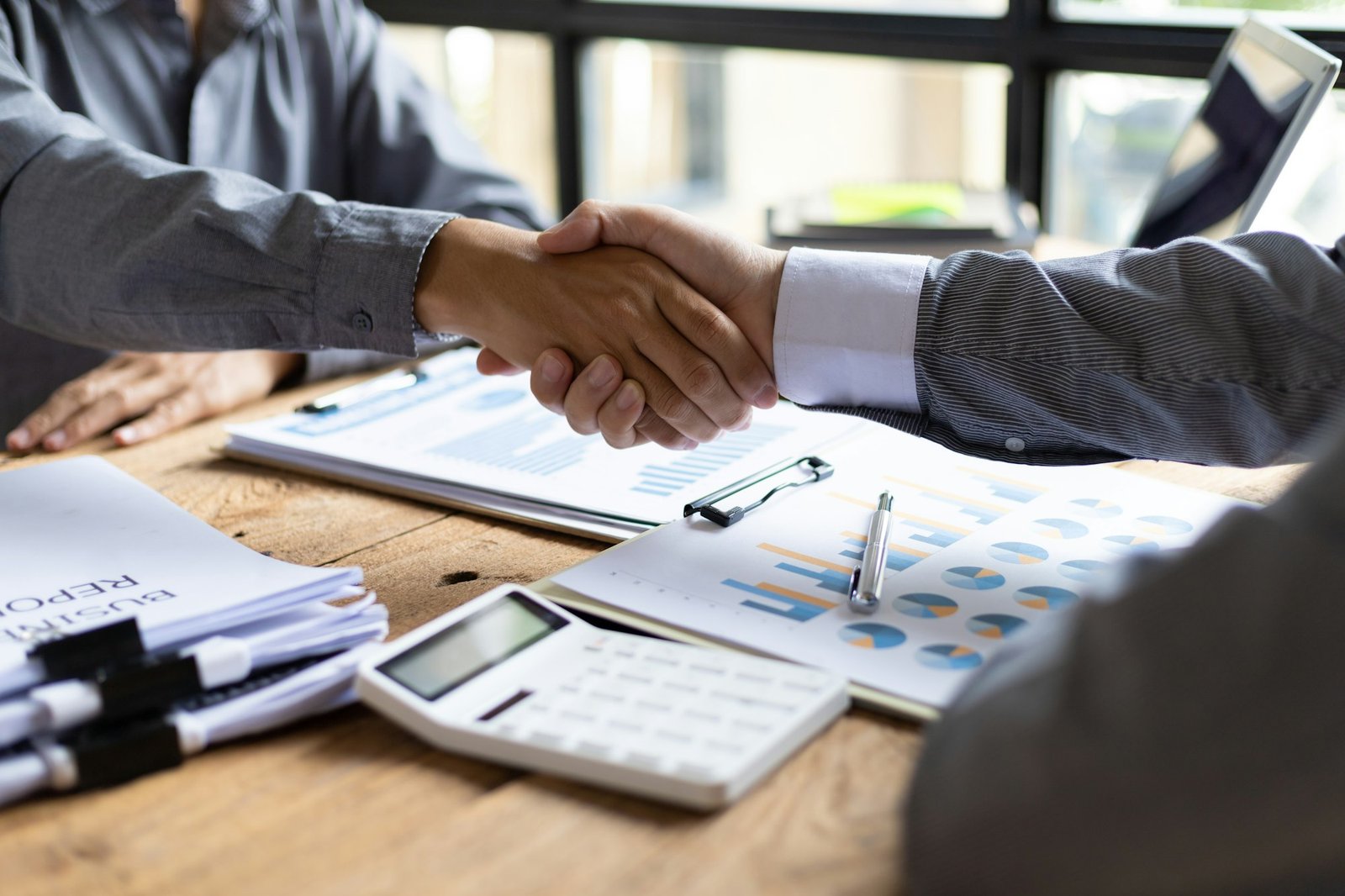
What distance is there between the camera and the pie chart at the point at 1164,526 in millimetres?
860

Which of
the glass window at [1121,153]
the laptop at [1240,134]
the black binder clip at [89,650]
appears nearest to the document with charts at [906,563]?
the black binder clip at [89,650]

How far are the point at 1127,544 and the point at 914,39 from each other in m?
1.34

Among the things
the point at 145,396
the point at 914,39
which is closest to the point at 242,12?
the point at 145,396

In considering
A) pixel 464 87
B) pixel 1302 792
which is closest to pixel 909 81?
pixel 464 87

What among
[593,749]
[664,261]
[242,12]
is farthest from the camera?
[242,12]

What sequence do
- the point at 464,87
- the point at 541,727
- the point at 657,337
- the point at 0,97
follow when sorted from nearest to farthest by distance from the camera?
1. the point at 541,727
2. the point at 657,337
3. the point at 0,97
4. the point at 464,87

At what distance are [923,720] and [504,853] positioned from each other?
23cm

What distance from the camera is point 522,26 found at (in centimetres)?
249

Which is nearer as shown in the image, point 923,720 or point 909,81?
point 923,720

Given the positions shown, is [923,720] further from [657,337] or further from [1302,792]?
[657,337]

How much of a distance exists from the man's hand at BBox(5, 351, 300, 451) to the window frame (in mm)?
1169

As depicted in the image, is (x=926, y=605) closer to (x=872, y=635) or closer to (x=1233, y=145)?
(x=872, y=635)

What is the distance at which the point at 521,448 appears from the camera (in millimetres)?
1091

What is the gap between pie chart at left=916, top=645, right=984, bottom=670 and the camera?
27.5 inches
